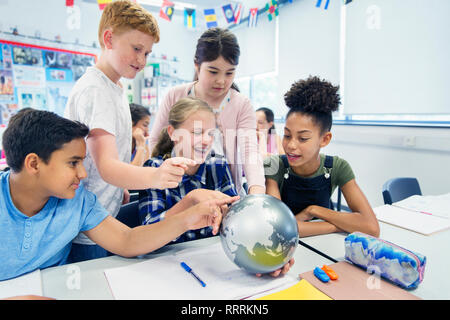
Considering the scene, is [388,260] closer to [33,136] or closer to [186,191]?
[186,191]

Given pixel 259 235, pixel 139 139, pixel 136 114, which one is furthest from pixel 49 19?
pixel 259 235

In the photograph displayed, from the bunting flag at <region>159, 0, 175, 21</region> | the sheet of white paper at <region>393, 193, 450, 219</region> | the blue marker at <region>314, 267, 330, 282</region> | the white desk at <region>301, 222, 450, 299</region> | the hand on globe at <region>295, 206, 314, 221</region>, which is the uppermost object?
the bunting flag at <region>159, 0, 175, 21</region>

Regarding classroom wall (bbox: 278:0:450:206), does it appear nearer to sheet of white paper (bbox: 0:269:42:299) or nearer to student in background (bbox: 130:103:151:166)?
student in background (bbox: 130:103:151:166)

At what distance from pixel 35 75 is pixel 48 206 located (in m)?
3.83

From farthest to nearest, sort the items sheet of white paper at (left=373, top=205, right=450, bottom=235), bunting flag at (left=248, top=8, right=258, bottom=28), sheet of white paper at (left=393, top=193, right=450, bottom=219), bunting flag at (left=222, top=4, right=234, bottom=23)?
bunting flag at (left=248, top=8, right=258, bottom=28)
bunting flag at (left=222, top=4, right=234, bottom=23)
sheet of white paper at (left=393, top=193, right=450, bottom=219)
sheet of white paper at (left=373, top=205, right=450, bottom=235)

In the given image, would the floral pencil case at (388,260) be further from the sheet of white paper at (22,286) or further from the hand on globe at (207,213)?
the sheet of white paper at (22,286)

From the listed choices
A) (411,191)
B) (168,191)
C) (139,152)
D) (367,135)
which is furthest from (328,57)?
(168,191)

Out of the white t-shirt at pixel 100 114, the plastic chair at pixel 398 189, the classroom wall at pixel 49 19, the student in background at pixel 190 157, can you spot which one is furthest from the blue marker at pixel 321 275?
the classroom wall at pixel 49 19

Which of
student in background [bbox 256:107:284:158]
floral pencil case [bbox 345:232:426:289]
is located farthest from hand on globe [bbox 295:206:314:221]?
student in background [bbox 256:107:284:158]

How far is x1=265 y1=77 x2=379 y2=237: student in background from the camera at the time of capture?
144cm

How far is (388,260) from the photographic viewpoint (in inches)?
33.5

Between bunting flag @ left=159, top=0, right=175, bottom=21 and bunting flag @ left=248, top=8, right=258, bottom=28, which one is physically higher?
bunting flag @ left=248, top=8, right=258, bottom=28

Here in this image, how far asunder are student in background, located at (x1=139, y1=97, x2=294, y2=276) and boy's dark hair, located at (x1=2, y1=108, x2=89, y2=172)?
408 millimetres

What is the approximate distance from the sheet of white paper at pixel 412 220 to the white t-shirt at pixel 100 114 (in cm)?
123
